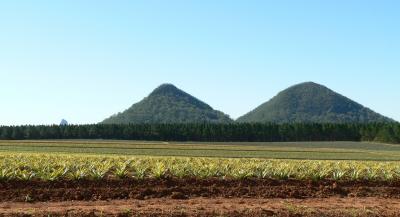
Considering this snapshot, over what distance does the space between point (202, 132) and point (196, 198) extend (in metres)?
105

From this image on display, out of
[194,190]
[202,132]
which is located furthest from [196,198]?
[202,132]

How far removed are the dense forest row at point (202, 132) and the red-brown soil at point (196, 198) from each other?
10031 cm

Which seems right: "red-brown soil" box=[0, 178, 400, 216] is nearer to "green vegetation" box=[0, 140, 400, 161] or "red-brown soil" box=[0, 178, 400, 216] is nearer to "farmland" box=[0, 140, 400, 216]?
"farmland" box=[0, 140, 400, 216]

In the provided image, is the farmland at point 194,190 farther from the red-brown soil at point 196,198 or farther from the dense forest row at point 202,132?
the dense forest row at point 202,132

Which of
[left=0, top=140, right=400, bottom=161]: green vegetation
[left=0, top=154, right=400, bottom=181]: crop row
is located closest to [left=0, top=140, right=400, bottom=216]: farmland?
[left=0, top=154, right=400, bottom=181]: crop row

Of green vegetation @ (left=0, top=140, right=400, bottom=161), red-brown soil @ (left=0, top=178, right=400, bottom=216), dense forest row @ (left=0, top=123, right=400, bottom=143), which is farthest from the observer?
dense forest row @ (left=0, top=123, right=400, bottom=143)

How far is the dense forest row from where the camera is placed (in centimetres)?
12106

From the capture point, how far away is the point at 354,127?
12069 cm

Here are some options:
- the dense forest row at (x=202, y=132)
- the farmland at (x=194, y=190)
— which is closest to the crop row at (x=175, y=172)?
the farmland at (x=194, y=190)

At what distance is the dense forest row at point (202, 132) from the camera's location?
121062mm

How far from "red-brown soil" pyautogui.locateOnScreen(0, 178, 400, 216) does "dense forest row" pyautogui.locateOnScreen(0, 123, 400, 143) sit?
100 m

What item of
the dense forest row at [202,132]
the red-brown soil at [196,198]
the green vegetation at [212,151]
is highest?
the dense forest row at [202,132]

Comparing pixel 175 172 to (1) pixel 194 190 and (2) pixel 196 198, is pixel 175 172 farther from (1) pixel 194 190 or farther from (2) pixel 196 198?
(2) pixel 196 198

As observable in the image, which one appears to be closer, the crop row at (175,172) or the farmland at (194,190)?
the farmland at (194,190)
